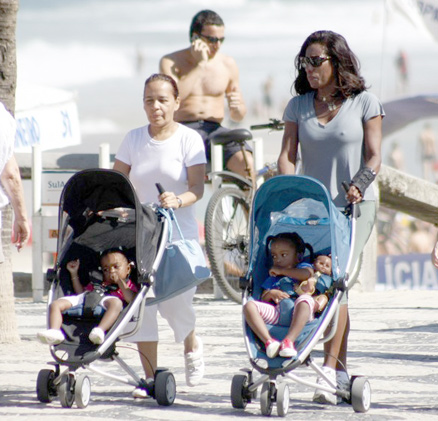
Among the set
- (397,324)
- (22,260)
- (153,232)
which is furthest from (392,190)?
(22,260)

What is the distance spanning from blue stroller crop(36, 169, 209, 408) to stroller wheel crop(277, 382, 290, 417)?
0.58m

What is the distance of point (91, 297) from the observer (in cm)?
Result: 595

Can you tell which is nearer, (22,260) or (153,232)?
(153,232)

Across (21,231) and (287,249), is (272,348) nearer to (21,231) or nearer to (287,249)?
(287,249)

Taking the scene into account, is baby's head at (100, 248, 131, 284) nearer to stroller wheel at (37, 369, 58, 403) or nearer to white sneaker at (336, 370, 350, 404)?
stroller wheel at (37, 369, 58, 403)

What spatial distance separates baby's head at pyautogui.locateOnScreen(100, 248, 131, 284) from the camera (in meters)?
6.01

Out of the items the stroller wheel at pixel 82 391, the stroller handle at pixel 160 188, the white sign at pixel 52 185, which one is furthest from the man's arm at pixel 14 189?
the white sign at pixel 52 185

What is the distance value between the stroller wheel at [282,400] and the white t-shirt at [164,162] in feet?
3.54

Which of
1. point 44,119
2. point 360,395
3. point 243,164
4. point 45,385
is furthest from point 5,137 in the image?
point 44,119

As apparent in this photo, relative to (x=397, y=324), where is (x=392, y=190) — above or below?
above

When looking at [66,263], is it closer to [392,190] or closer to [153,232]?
[153,232]

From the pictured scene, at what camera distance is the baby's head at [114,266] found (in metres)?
6.01

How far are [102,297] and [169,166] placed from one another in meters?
0.79

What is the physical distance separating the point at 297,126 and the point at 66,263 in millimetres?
1257
